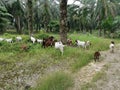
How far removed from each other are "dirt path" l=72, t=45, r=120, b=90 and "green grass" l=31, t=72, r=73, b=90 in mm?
342

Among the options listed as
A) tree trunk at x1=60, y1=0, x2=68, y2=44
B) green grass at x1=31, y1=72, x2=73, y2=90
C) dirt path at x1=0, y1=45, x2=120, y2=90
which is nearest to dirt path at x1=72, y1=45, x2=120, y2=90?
dirt path at x1=0, y1=45, x2=120, y2=90

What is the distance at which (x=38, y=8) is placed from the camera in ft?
164

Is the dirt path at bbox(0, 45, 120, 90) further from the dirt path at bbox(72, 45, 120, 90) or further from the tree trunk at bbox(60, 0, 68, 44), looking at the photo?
the tree trunk at bbox(60, 0, 68, 44)

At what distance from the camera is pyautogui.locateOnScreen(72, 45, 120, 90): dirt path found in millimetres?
9953

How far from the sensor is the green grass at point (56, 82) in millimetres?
9359

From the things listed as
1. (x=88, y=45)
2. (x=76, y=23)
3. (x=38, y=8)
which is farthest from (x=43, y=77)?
(x=76, y=23)

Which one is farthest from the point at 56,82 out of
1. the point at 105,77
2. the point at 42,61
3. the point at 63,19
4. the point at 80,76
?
the point at 63,19

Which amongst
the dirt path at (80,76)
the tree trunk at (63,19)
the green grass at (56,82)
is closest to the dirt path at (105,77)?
the dirt path at (80,76)

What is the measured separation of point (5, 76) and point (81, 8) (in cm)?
4422

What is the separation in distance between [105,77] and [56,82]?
240 cm

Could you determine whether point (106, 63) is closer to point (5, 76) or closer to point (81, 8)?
point (5, 76)

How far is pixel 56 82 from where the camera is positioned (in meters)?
9.66

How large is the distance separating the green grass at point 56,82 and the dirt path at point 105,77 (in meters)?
0.34

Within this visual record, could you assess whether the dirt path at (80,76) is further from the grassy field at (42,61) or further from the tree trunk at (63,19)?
the tree trunk at (63,19)
